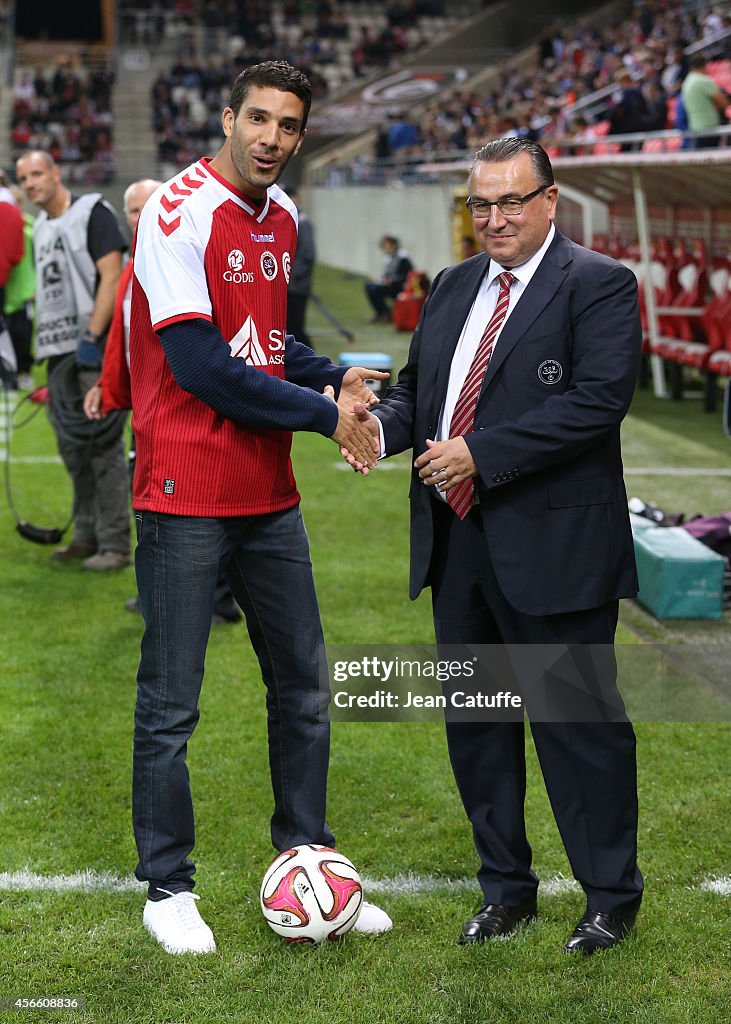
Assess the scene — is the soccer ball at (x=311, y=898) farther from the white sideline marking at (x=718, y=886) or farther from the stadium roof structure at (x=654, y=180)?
the stadium roof structure at (x=654, y=180)

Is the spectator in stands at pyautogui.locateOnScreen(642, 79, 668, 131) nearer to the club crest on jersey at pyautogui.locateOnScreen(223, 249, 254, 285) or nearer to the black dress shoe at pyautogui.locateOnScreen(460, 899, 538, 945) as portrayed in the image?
the club crest on jersey at pyautogui.locateOnScreen(223, 249, 254, 285)

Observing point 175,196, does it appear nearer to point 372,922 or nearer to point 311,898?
point 311,898

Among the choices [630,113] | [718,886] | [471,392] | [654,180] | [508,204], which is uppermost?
[630,113]

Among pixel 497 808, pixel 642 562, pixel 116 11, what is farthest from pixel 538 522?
pixel 116 11

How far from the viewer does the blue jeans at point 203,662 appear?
3307mm

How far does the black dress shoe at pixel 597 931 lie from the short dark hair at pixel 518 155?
189 cm

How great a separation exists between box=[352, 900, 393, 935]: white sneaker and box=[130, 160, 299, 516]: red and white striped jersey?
114cm

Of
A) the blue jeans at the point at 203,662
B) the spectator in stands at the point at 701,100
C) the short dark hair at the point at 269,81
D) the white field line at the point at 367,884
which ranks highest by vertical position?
the spectator in stands at the point at 701,100

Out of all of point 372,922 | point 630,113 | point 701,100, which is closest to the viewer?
point 372,922

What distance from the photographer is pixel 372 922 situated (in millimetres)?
3525

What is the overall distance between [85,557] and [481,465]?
5.06m

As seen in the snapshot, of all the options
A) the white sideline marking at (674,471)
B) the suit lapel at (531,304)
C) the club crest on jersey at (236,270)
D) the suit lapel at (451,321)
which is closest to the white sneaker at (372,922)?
the suit lapel at (451,321)

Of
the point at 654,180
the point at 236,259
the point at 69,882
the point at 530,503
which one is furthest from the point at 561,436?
the point at 654,180

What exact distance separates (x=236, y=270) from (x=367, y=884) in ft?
6.06
